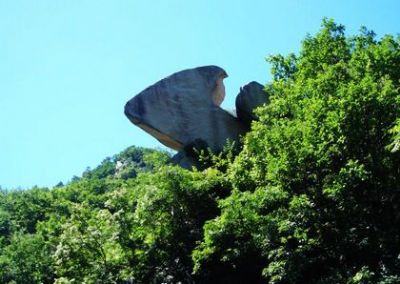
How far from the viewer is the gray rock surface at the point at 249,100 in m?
25.0

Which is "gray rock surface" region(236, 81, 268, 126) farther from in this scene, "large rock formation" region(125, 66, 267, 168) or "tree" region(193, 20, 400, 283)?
"tree" region(193, 20, 400, 283)

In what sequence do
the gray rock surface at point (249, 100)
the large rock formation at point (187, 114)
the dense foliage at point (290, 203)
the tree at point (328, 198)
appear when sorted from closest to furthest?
1. the tree at point (328, 198)
2. the dense foliage at point (290, 203)
3. the large rock formation at point (187, 114)
4. the gray rock surface at point (249, 100)

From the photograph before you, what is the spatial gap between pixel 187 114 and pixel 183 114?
0.65ft

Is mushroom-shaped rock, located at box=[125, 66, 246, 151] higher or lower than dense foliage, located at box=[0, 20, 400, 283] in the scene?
higher

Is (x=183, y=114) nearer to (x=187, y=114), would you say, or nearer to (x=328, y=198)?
(x=187, y=114)

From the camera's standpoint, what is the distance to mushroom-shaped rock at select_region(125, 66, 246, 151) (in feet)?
80.6

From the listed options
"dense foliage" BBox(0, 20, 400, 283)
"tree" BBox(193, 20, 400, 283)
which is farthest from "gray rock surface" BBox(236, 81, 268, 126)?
"tree" BBox(193, 20, 400, 283)

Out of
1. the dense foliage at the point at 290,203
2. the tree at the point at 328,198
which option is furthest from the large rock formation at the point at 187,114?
the tree at the point at 328,198

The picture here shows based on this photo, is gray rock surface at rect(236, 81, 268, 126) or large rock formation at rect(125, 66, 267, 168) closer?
A: large rock formation at rect(125, 66, 267, 168)

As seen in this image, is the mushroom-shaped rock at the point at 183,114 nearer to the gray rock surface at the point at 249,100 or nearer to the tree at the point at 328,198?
the gray rock surface at the point at 249,100

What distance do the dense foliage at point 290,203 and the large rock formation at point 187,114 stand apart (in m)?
6.75

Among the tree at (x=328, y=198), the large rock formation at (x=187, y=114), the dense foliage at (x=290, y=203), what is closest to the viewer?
the tree at (x=328, y=198)

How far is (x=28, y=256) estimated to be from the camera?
23.3 metres

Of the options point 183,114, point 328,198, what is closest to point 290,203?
point 328,198
